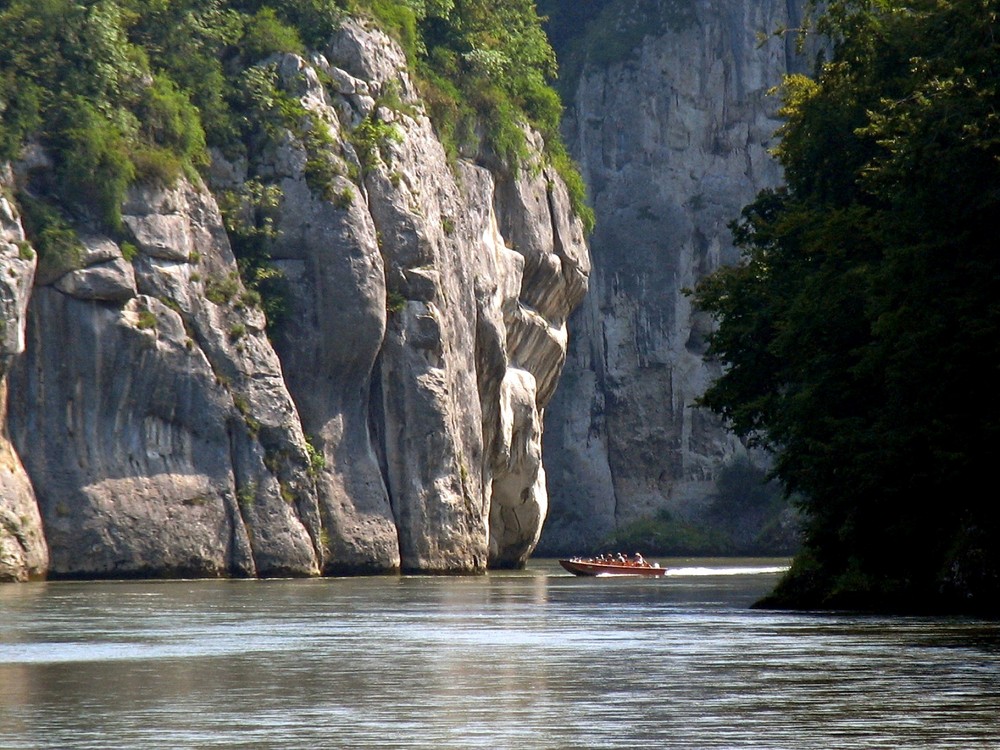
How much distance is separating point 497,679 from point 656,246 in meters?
98.5

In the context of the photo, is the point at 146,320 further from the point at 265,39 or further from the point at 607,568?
the point at 607,568

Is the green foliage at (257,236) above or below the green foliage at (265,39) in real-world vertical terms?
below

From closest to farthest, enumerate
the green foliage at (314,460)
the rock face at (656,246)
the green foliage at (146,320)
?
the green foliage at (146,320)
the green foliage at (314,460)
the rock face at (656,246)

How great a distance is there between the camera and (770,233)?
46.0 m

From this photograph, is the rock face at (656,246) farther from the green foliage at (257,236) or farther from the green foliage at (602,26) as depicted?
the green foliage at (257,236)

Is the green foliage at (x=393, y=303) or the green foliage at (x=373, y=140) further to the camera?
the green foliage at (x=373, y=140)

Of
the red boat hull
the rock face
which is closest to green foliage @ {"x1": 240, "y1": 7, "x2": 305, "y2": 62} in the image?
the red boat hull

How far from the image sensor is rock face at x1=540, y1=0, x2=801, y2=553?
117 metres

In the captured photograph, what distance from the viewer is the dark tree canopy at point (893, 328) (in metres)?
34.4

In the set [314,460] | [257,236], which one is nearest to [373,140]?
[257,236]

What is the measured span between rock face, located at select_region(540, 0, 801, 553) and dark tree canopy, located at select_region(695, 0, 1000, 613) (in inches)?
2843

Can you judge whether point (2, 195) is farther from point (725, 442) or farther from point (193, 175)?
point (725, 442)

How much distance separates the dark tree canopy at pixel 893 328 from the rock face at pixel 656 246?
72.2m

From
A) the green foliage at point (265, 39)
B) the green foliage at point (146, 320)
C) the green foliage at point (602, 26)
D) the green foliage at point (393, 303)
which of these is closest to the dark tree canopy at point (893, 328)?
the green foliage at point (146, 320)
